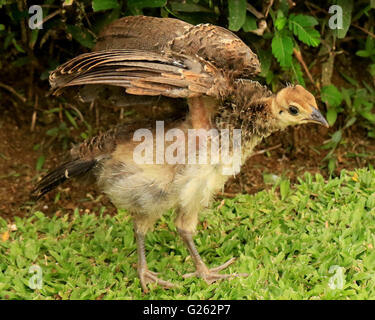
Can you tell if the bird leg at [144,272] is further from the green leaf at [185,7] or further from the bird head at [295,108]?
the green leaf at [185,7]

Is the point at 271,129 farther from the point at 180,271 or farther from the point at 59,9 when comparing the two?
the point at 59,9

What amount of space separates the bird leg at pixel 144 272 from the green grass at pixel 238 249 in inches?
2.1

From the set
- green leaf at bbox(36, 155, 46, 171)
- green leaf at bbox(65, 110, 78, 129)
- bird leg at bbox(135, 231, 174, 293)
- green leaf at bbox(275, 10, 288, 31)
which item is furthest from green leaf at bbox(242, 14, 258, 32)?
green leaf at bbox(36, 155, 46, 171)

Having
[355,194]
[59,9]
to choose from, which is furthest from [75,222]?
[355,194]

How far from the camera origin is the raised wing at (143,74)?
132 inches

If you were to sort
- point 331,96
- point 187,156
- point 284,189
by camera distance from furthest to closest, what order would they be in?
1. point 331,96
2. point 284,189
3. point 187,156

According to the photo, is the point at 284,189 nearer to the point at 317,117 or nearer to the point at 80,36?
the point at 317,117

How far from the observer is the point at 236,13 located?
463 cm

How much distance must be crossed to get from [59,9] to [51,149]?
1.39 m

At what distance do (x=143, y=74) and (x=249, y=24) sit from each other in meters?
1.75

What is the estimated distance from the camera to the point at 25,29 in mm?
Answer: 5480

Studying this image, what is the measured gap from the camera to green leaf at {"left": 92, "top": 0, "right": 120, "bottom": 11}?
178 inches

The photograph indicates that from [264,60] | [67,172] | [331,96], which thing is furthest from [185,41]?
[331,96]
